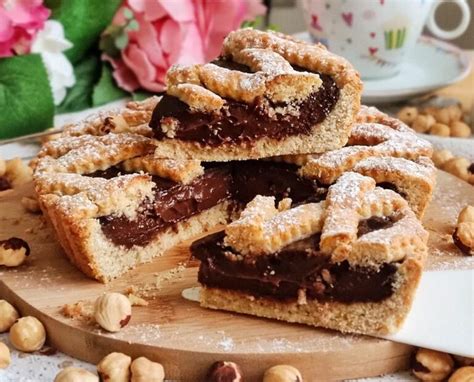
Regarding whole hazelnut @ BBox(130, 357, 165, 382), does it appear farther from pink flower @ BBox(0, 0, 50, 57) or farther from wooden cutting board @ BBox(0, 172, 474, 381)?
pink flower @ BBox(0, 0, 50, 57)

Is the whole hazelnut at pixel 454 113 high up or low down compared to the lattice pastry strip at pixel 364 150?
down

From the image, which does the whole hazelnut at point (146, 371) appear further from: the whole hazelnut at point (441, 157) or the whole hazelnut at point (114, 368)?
the whole hazelnut at point (441, 157)

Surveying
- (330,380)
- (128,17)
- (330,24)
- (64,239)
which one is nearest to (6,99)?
(128,17)

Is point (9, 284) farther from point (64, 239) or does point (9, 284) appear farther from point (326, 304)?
point (326, 304)

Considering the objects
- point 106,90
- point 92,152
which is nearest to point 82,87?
point 106,90

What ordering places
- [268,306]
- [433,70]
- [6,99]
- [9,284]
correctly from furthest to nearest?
[433,70], [6,99], [9,284], [268,306]

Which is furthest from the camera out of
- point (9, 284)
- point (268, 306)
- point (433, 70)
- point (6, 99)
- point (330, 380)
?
point (433, 70)

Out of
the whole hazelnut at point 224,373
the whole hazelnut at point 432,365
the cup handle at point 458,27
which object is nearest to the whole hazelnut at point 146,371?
the whole hazelnut at point 224,373
